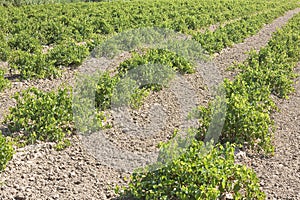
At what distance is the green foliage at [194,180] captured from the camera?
4.07m

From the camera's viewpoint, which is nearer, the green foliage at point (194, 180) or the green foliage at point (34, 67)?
the green foliage at point (194, 180)

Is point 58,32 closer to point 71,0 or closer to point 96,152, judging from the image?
point 96,152

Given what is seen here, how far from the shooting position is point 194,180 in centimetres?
416


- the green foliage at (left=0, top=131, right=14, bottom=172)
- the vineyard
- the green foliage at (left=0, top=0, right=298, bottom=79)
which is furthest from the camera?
the green foliage at (left=0, top=0, right=298, bottom=79)

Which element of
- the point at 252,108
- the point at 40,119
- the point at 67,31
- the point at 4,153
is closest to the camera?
the point at 4,153

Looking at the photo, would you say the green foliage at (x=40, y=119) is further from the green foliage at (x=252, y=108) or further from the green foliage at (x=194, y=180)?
the green foliage at (x=252, y=108)

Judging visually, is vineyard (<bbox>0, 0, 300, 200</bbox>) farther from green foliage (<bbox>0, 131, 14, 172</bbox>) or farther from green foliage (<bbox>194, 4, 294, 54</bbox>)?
green foliage (<bbox>194, 4, 294, 54</bbox>)

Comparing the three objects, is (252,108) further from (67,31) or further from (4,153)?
(67,31)

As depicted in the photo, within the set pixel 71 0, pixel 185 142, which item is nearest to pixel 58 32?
pixel 185 142

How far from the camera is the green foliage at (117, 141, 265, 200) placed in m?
4.07

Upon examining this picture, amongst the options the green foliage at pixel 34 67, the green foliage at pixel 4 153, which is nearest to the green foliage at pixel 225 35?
the green foliage at pixel 34 67

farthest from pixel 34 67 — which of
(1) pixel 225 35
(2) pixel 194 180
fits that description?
(1) pixel 225 35

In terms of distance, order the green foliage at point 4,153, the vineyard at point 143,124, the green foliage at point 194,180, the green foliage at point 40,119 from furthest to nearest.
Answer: the green foliage at point 40,119 → the green foliage at point 4,153 → the vineyard at point 143,124 → the green foliage at point 194,180

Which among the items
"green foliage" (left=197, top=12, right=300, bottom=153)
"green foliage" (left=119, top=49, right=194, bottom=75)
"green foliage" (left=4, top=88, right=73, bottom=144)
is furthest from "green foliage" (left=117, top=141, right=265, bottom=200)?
"green foliage" (left=119, top=49, right=194, bottom=75)
